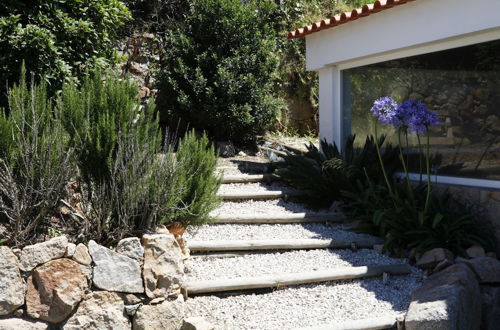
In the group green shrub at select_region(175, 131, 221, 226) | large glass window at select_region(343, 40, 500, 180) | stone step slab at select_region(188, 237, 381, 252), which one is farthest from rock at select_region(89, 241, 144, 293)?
large glass window at select_region(343, 40, 500, 180)

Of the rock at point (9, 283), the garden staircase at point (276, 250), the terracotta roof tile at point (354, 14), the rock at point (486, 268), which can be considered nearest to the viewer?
the rock at point (9, 283)

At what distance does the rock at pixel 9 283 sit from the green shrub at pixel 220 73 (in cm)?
462

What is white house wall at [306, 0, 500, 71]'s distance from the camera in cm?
514

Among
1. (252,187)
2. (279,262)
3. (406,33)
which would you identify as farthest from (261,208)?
(406,33)

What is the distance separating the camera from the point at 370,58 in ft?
22.5

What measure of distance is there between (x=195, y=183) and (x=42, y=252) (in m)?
1.40

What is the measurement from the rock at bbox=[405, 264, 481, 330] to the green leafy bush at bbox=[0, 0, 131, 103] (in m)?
3.99

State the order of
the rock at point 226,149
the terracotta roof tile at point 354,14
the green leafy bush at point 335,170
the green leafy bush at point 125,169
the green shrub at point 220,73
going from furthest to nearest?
the rock at point 226,149 → the green shrub at point 220,73 → the green leafy bush at point 335,170 → the terracotta roof tile at point 354,14 → the green leafy bush at point 125,169

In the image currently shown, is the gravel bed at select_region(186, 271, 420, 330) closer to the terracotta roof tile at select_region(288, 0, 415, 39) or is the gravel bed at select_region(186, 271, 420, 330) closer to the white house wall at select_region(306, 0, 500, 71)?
the white house wall at select_region(306, 0, 500, 71)

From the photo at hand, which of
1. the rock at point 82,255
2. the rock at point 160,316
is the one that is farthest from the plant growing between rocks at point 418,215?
the rock at point 82,255

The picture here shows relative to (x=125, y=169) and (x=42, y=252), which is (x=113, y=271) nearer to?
(x=42, y=252)

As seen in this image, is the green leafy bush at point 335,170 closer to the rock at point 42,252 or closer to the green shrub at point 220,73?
the green shrub at point 220,73

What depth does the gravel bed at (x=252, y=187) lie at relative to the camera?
21.9ft

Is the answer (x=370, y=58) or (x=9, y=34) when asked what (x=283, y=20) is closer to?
(x=370, y=58)
